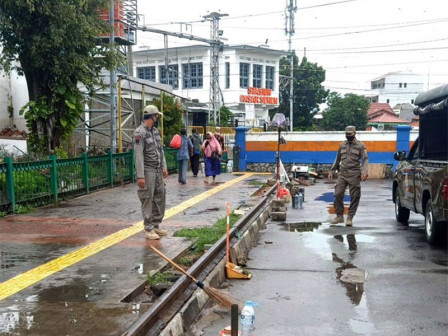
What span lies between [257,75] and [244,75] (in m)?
1.78

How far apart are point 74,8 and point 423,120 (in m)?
8.93

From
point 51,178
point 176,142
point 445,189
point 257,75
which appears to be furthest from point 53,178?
point 257,75

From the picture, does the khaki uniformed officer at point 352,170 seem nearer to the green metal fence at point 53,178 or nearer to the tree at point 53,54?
the green metal fence at point 53,178

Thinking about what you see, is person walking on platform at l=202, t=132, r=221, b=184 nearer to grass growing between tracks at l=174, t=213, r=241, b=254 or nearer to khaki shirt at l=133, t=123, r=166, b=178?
grass growing between tracks at l=174, t=213, r=241, b=254

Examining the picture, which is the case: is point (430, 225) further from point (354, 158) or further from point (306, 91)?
point (306, 91)

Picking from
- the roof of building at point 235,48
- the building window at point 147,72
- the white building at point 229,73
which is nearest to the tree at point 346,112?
the white building at point 229,73

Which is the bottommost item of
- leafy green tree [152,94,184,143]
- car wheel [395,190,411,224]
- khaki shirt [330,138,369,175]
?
car wheel [395,190,411,224]

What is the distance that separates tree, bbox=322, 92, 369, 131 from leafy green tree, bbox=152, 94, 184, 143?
1193 inches

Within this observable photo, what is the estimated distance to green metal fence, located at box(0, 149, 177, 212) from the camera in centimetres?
946

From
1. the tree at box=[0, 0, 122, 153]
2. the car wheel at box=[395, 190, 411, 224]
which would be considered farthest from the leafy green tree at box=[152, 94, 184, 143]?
the car wheel at box=[395, 190, 411, 224]

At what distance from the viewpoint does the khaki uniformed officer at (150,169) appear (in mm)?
7191

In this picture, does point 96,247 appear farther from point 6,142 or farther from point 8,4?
point 6,142

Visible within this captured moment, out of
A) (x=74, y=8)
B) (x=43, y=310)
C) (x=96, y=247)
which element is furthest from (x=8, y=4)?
(x=43, y=310)

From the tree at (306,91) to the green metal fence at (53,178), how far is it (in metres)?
35.6
